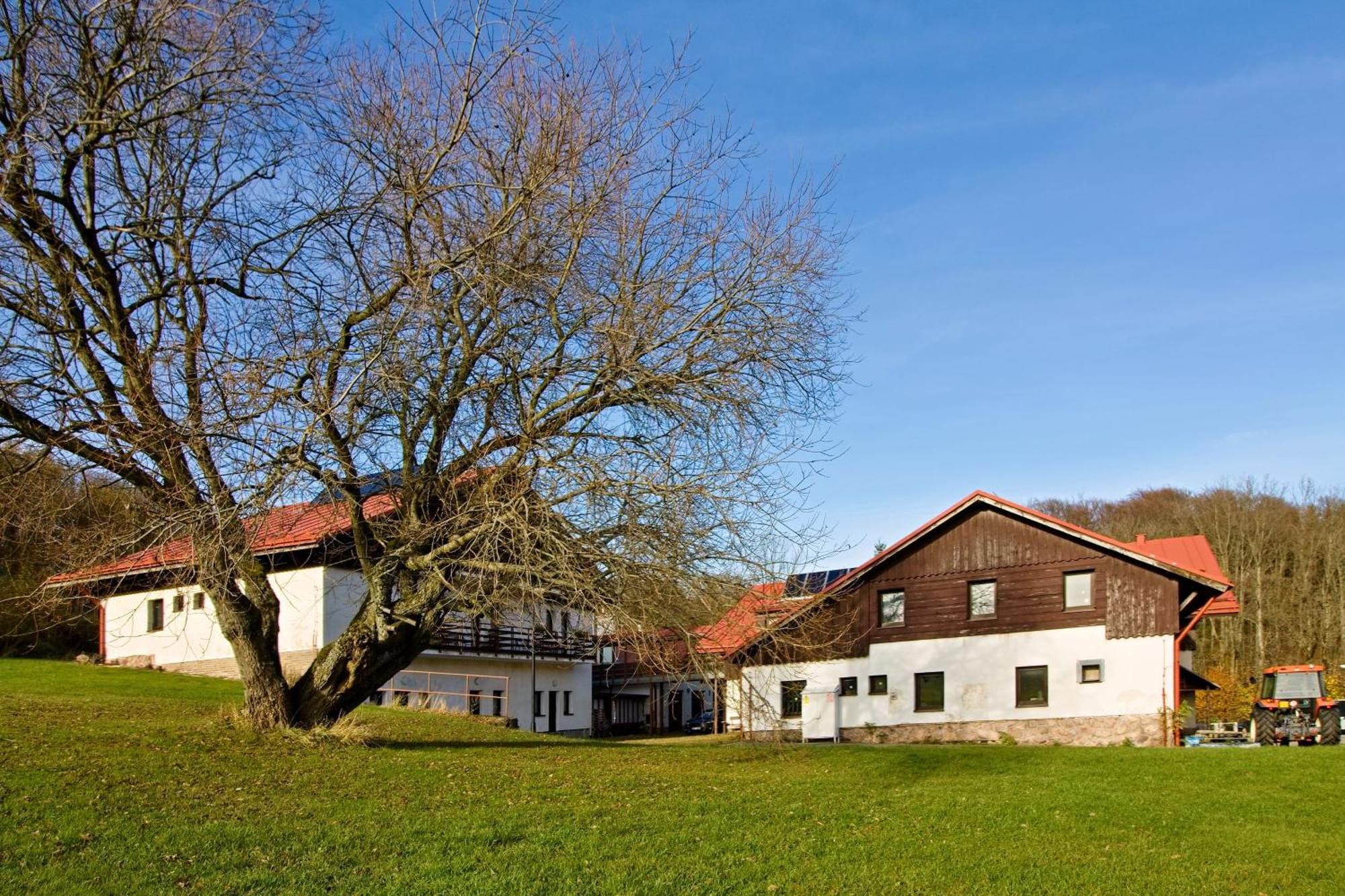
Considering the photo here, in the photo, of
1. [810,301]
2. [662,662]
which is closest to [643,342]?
[810,301]

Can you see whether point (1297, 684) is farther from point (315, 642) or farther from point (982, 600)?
point (315, 642)

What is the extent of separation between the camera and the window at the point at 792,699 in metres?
34.1

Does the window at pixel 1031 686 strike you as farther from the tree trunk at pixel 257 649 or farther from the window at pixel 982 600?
the tree trunk at pixel 257 649

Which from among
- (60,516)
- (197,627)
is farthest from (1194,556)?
(60,516)

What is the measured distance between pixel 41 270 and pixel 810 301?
950 centimetres

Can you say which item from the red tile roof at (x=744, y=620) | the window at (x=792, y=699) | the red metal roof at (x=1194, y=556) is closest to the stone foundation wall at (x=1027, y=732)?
the window at (x=792, y=699)

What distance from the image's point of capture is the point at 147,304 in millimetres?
14789

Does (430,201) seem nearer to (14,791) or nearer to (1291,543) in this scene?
(14,791)

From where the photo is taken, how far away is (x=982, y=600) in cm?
3328

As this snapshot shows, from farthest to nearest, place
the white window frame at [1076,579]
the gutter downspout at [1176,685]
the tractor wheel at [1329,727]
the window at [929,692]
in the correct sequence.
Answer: the window at [929,692]
the white window frame at [1076,579]
the gutter downspout at [1176,685]
the tractor wheel at [1329,727]

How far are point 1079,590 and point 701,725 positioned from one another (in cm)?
2277

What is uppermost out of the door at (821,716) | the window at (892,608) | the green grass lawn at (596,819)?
the window at (892,608)

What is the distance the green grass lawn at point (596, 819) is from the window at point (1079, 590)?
1357 cm

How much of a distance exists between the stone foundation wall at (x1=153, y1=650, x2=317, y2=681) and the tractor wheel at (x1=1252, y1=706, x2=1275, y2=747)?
985 inches
